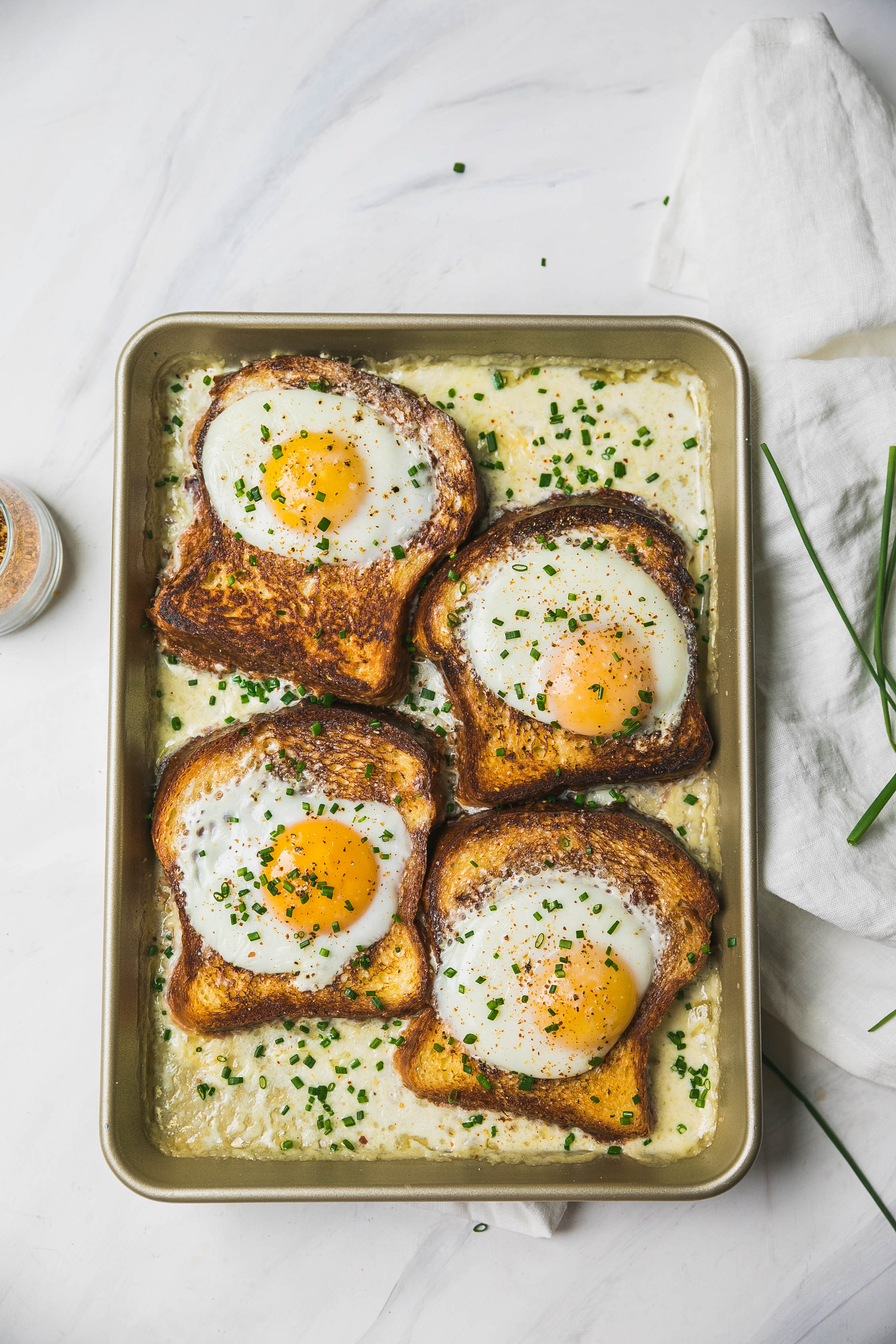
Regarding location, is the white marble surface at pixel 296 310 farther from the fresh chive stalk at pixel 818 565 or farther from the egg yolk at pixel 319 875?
the egg yolk at pixel 319 875

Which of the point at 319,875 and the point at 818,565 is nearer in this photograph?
the point at 319,875

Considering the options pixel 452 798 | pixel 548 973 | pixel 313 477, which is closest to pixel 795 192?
pixel 313 477

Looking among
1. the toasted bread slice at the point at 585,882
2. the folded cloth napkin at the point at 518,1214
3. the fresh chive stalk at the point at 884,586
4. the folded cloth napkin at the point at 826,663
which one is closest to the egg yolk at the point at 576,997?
the toasted bread slice at the point at 585,882

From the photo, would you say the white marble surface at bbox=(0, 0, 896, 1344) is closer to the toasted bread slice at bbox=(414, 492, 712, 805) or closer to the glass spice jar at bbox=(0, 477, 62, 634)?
the glass spice jar at bbox=(0, 477, 62, 634)

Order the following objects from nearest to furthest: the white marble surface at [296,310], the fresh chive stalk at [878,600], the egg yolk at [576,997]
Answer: the egg yolk at [576,997] → the fresh chive stalk at [878,600] → the white marble surface at [296,310]

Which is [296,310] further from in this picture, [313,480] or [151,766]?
[151,766]

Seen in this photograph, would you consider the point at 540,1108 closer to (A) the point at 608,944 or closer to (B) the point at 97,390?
(A) the point at 608,944

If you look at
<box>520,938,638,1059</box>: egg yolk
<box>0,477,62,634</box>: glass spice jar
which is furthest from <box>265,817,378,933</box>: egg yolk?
<box>0,477,62,634</box>: glass spice jar
